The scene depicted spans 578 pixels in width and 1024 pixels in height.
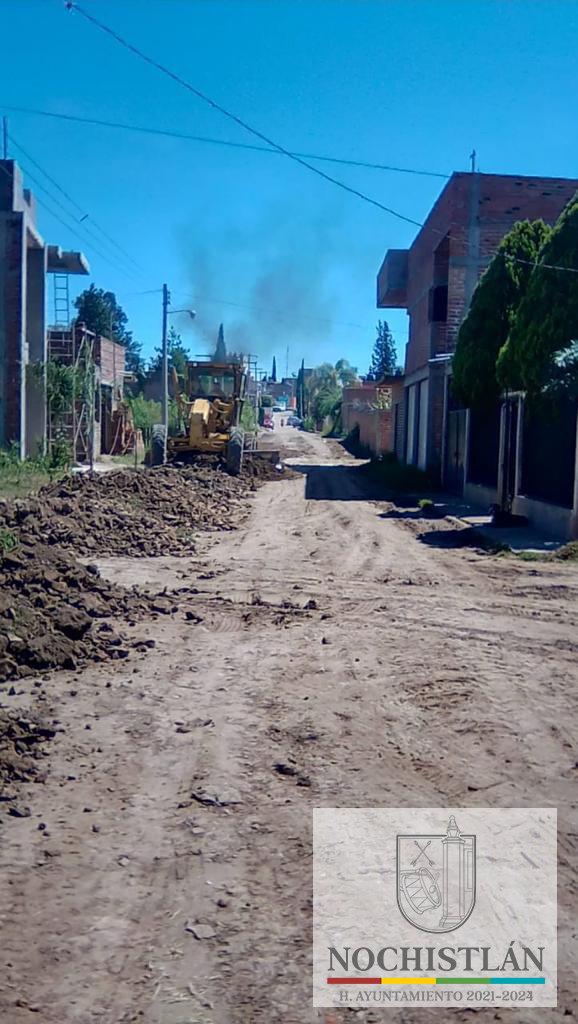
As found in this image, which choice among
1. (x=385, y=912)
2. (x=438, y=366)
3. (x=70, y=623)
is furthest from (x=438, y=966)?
(x=438, y=366)

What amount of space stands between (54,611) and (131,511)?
8.77 metres

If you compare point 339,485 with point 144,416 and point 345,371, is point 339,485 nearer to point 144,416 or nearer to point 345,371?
point 144,416

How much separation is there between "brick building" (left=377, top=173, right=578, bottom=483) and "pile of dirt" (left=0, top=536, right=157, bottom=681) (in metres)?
17.4

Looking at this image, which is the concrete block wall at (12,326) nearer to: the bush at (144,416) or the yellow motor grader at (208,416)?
the yellow motor grader at (208,416)

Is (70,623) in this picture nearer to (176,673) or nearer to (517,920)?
(176,673)

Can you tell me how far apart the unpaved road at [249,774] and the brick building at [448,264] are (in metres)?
17.1

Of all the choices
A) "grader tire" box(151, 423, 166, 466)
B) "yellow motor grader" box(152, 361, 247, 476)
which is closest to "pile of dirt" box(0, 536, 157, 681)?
"yellow motor grader" box(152, 361, 247, 476)

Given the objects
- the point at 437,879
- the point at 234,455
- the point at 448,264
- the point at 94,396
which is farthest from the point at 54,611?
the point at 94,396

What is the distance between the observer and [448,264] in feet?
94.9

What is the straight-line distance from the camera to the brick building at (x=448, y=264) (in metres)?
26.9

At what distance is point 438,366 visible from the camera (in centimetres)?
2856

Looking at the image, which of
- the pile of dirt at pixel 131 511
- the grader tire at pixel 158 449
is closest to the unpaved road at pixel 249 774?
the pile of dirt at pixel 131 511

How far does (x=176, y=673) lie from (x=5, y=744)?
2.12 metres

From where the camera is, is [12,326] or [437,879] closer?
[437,879]
